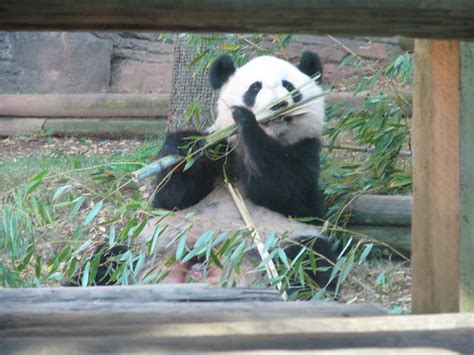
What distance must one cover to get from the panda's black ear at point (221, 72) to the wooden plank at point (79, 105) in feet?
9.72

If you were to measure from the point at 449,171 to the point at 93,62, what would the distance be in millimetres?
7578

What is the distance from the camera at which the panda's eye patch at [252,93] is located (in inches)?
190

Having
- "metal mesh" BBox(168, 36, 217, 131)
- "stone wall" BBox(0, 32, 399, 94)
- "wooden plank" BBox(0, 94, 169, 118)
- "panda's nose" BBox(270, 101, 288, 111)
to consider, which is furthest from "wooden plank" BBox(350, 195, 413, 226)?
"stone wall" BBox(0, 32, 399, 94)

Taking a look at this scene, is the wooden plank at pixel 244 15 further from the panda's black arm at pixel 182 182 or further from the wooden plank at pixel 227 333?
the panda's black arm at pixel 182 182

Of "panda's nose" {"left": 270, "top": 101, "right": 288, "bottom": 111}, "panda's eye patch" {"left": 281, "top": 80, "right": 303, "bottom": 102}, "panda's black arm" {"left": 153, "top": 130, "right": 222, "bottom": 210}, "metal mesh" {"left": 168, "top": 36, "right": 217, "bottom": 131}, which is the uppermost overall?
"panda's eye patch" {"left": 281, "top": 80, "right": 303, "bottom": 102}

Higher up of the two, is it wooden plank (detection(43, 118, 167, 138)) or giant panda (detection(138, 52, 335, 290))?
giant panda (detection(138, 52, 335, 290))

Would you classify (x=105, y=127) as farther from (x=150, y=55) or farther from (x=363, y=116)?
(x=363, y=116)

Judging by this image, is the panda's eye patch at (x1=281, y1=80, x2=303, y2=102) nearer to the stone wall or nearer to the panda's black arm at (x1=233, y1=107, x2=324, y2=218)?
the panda's black arm at (x1=233, y1=107, x2=324, y2=218)

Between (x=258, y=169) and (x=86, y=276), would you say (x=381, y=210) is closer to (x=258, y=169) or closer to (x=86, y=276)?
(x=258, y=169)

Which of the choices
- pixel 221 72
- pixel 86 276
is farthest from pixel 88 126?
pixel 86 276

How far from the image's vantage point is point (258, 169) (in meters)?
4.70

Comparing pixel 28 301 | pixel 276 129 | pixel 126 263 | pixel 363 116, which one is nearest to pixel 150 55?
pixel 363 116

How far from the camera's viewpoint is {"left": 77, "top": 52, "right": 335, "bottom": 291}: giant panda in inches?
183

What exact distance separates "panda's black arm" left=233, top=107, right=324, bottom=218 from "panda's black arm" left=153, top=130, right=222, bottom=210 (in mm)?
207
